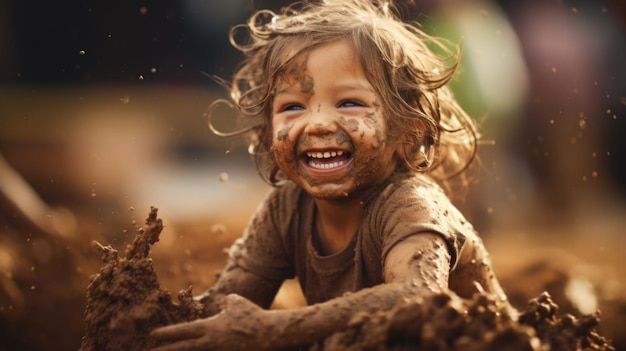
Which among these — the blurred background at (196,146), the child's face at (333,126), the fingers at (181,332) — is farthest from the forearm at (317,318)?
the blurred background at (196,146)

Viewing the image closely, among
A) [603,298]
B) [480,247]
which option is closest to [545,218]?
[603,298]

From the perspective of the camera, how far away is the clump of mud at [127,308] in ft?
6.53

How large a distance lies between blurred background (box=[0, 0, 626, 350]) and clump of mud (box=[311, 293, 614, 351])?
5.48 feet

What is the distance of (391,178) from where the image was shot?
2.37 metres

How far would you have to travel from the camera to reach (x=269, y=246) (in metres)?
2.68

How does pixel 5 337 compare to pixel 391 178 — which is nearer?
pixel 391 178

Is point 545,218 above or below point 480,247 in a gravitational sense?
above

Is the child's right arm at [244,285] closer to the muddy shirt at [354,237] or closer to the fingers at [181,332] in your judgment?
the muddy shirt at [354,237]

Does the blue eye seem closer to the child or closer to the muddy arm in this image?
the child

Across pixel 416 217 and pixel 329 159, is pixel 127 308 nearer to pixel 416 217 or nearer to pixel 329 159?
pixel 329 159

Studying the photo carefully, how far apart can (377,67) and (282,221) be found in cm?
67

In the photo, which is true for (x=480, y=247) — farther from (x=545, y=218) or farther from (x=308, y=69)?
(x=545, y=218)

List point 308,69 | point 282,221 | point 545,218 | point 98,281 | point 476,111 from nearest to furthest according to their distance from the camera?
point 98,281, point 308,69, point 282,221, point 476,111, point 545,218

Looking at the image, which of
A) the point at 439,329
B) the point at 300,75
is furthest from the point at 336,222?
the point at 439,329
